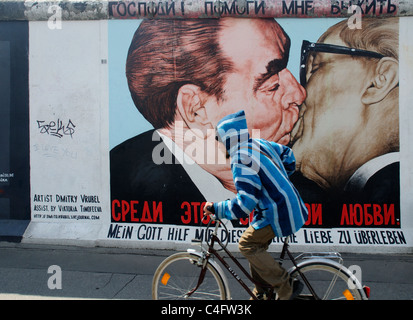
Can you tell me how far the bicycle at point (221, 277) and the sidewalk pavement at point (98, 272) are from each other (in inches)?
31.7

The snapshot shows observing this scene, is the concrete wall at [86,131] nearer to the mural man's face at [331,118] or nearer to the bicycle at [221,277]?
the mural man's face at [331,118]

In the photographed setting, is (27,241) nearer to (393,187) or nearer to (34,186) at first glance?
(34,186)

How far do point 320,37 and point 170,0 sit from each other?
2346 mm

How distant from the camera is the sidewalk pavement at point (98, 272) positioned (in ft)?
14.7

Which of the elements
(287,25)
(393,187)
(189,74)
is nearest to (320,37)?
(287,25)

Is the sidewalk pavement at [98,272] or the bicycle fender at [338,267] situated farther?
the sidewalk pavement at [98,272]

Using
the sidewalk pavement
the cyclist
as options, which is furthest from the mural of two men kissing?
the cyclist

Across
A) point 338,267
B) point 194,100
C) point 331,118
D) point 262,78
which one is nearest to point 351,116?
point 331,118

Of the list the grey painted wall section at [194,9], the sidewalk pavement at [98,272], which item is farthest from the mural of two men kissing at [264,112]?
the sidewalk pavement at [98,272]

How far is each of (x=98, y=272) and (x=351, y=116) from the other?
13.7 feet

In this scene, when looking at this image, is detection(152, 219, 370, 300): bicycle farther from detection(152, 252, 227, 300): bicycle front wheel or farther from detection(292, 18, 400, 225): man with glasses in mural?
detection(292, 18, 400, 225): man with glasses in mural

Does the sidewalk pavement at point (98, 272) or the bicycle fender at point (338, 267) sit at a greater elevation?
the bicycle fender at point (338, 267)

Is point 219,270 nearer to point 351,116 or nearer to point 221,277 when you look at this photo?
point 221,277

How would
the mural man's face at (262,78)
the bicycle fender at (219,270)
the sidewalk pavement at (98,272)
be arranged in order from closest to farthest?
the bicycle fender at (219,270), the sidewalk pavement at (98,272), the mural man's face at (262,78)
